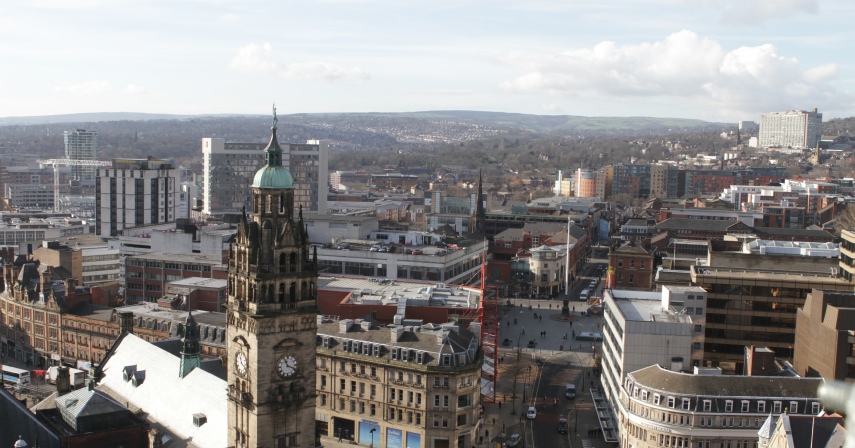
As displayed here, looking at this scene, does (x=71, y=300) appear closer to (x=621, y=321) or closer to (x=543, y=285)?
(x=621, y=321)

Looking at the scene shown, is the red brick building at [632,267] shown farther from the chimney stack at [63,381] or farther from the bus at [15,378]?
the chimney stack at [63,381]

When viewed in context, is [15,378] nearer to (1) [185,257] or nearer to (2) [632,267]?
(1) [185,257]

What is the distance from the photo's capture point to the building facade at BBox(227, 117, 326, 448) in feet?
216

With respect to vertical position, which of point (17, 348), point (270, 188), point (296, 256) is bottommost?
point (17, 348)

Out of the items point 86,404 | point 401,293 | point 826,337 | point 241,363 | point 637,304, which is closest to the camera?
point 241,363

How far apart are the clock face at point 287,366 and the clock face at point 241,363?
2450 millimetres

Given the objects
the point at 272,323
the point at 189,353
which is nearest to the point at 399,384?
the point at 189,353

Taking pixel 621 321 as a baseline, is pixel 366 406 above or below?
below

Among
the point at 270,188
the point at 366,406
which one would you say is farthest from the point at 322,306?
the point at 270,188

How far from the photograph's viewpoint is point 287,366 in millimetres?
66812

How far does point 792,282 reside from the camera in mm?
109000

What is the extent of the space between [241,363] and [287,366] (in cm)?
343

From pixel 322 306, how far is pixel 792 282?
5856 centimetres

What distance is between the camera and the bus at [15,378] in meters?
114
